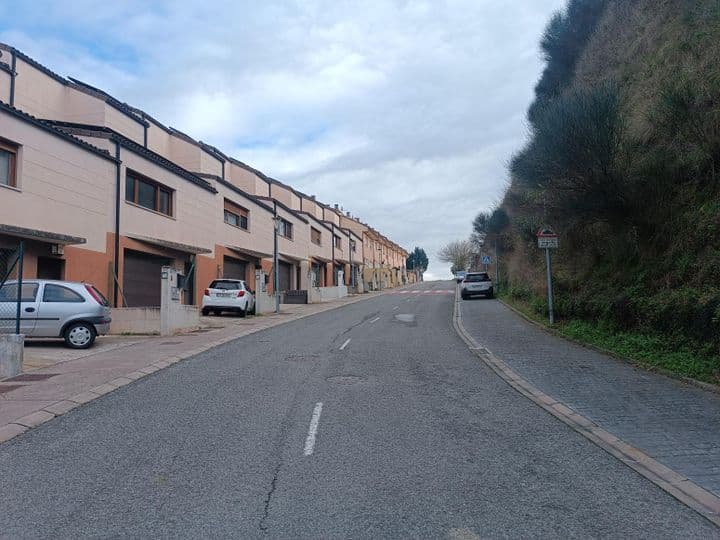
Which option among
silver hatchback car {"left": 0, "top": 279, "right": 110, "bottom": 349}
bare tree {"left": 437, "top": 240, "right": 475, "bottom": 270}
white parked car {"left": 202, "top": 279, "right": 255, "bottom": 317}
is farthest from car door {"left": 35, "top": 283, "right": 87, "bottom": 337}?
bare tree {"left": 437, "top": 240, "right": 475, "bottom": 270}

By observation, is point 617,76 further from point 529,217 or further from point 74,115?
point 74,115

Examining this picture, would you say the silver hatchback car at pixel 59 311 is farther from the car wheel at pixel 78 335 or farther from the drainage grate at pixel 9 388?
the drainage grate at pixel 9 388

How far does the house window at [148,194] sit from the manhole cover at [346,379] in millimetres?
13525

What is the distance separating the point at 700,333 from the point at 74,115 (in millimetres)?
23250

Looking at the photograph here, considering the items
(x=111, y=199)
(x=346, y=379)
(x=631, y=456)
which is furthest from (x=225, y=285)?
(x=631, y=456)

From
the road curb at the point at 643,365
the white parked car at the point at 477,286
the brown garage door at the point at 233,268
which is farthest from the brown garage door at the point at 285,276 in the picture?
the road curb at the point at 643,365

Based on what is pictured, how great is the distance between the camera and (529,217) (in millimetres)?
23266

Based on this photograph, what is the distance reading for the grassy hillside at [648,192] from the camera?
10391 mm

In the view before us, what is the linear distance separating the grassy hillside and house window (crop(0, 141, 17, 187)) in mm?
12998

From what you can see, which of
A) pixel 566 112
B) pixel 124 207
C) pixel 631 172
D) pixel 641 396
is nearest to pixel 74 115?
pixel 124 207

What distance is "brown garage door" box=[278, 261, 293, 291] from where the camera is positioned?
39.2 m

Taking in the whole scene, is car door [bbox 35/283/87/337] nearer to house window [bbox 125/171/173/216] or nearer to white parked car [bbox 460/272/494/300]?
house window [bbox 125/171/173/216]

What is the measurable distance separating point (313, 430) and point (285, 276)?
34149 millimetres

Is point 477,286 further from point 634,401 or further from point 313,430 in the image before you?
point 313,430
